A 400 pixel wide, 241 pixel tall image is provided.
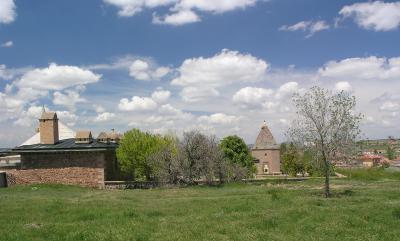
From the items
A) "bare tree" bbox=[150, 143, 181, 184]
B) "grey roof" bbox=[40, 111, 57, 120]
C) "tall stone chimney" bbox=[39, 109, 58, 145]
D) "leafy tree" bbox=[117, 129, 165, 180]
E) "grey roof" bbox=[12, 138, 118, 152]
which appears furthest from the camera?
"grey roof" bbox=[40, 111, 57, 120]

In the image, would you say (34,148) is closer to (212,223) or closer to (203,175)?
(203,175)

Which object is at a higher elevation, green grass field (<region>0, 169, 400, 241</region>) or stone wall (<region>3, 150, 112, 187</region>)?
stone wall (<region>3, 150, 112, 187</region>)

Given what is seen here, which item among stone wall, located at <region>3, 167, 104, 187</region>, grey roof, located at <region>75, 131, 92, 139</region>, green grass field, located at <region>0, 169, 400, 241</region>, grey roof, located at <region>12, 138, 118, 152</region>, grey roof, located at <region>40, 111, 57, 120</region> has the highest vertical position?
grey roof, located at <region>40, 111, 57, 120</region>

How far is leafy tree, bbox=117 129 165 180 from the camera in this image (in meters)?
47.4

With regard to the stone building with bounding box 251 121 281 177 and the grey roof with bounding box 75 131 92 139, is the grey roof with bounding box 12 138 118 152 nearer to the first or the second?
the grey roof with bounding box 75 131 92 139

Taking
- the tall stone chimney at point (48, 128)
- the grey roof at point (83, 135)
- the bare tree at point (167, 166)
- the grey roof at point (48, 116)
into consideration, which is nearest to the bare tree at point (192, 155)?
the bare tree at point (167, 166)

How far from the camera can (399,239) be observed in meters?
11.9

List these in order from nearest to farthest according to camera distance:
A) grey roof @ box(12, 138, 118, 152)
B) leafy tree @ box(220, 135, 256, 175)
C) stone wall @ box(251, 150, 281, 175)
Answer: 1. grey roof @ box(12, 138, 118, 152)
2. leafy tree @ box(220, 135, 256, 175)
3. stone wall @ box(251, 150, 281, 175)

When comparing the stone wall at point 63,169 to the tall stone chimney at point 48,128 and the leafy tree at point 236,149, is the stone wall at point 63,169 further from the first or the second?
the leafy tree at point 236,149

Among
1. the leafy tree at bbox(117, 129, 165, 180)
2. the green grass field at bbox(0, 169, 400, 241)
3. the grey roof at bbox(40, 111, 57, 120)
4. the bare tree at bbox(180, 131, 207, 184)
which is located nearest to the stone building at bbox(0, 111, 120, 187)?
the leafy tree at bbox(117, 129, 165, 180)

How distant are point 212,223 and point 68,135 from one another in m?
48.9

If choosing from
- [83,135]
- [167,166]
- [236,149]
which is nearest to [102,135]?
[83,135]

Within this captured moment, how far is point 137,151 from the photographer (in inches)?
1870

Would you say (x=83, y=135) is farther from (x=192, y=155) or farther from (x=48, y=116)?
(x=192, y=155)
